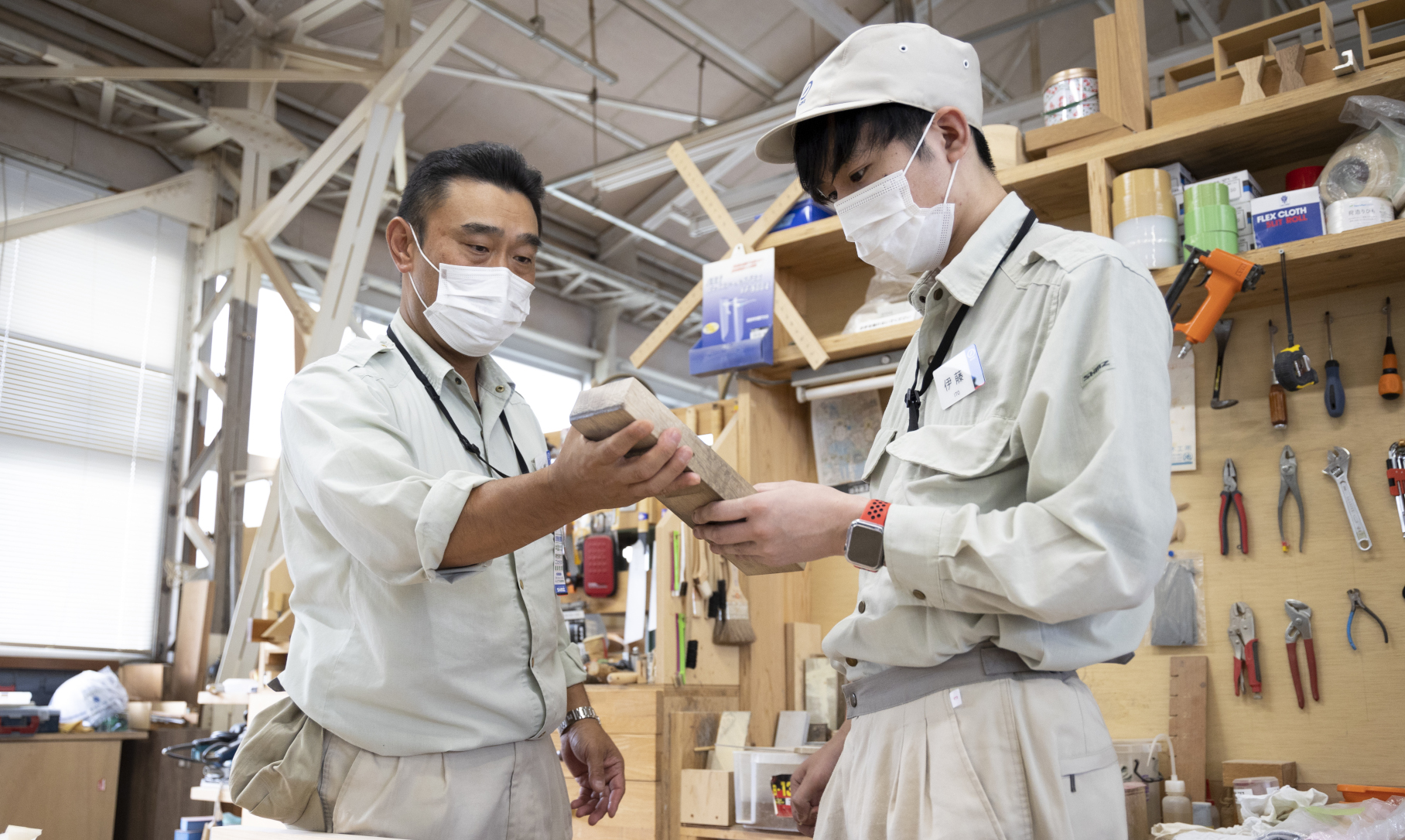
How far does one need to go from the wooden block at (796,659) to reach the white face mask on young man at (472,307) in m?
2.01

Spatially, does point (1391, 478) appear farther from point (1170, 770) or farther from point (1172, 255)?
point (1170, 770)

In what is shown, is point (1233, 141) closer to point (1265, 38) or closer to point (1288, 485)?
point (1265, 38)

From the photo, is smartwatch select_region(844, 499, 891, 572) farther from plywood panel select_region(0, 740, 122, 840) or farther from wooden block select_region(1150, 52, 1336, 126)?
plywood panel select_region(0, 740, 122, 840)

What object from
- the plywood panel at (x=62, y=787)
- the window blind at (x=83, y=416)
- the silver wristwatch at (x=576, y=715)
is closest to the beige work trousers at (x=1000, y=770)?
the silver wristwatch at (x=576, y=715)

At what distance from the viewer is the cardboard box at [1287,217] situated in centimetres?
258

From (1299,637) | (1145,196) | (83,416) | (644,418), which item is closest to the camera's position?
(644,418)

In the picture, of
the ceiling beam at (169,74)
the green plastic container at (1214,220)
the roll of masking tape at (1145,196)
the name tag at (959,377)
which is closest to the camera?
the name tag at (959,377)

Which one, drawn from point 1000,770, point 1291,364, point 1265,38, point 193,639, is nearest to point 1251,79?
point 1265,38

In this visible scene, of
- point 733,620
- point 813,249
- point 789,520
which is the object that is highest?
point 813,249

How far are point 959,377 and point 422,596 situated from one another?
834 mm

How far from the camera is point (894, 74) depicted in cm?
142

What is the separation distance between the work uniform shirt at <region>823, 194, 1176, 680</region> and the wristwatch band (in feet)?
0.04

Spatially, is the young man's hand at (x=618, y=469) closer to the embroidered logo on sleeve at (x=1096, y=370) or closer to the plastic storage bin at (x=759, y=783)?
the embroidered logo on sleeve at (x=1096, y=370)

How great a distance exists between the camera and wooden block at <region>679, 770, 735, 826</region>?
2.96 metres
